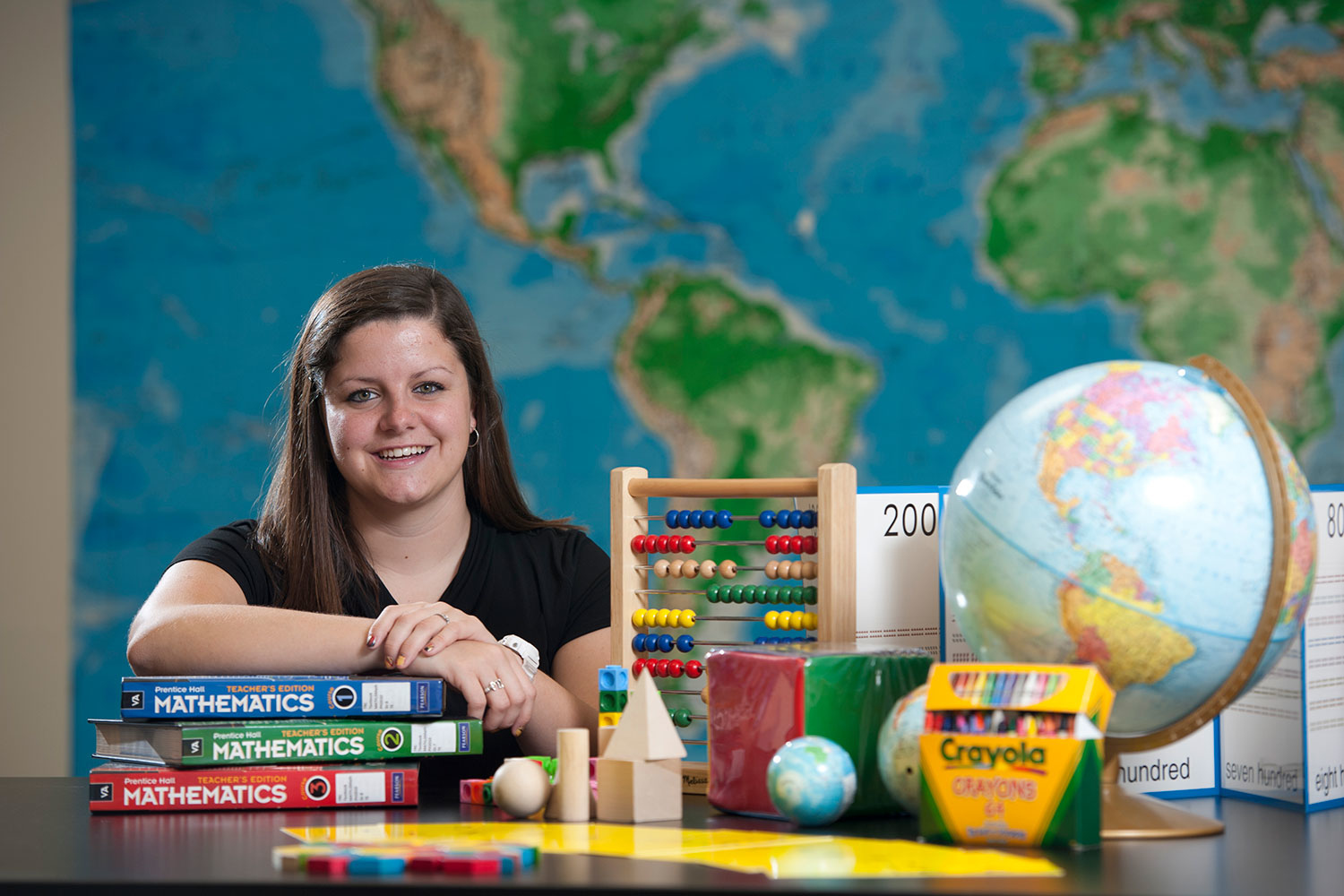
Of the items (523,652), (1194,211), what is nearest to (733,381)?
(1194,211)

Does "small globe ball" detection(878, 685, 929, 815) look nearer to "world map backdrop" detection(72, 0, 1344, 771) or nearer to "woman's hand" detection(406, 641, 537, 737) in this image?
"woman's hand" detection(406, 641, 537, 737)

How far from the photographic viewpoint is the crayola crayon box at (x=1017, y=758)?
836mm

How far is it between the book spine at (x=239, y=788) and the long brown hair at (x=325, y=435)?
631 millimetres

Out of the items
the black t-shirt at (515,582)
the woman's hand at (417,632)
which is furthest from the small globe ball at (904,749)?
the black t-shirt at (515,582)

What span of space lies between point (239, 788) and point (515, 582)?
825 mm

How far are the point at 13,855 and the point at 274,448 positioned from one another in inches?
89.7

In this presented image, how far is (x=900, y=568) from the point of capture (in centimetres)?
118

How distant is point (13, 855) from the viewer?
87 centimetres

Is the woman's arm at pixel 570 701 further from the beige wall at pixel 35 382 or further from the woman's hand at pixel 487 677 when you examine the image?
the beige wall at pixel 35 382

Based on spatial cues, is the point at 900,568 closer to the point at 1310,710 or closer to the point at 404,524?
the point at 1310,710

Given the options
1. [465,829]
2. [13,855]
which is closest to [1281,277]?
[465,829]

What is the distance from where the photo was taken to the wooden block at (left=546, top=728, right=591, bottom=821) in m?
0.99

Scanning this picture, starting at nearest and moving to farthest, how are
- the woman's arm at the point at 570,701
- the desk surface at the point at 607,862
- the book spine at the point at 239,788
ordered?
the desk surface at the point at 607,862 → the book spine at the point at 239,788 → the woman's arm at the point at 570,701

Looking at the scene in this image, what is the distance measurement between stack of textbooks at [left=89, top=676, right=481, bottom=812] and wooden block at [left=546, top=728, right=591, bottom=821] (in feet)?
0.51
